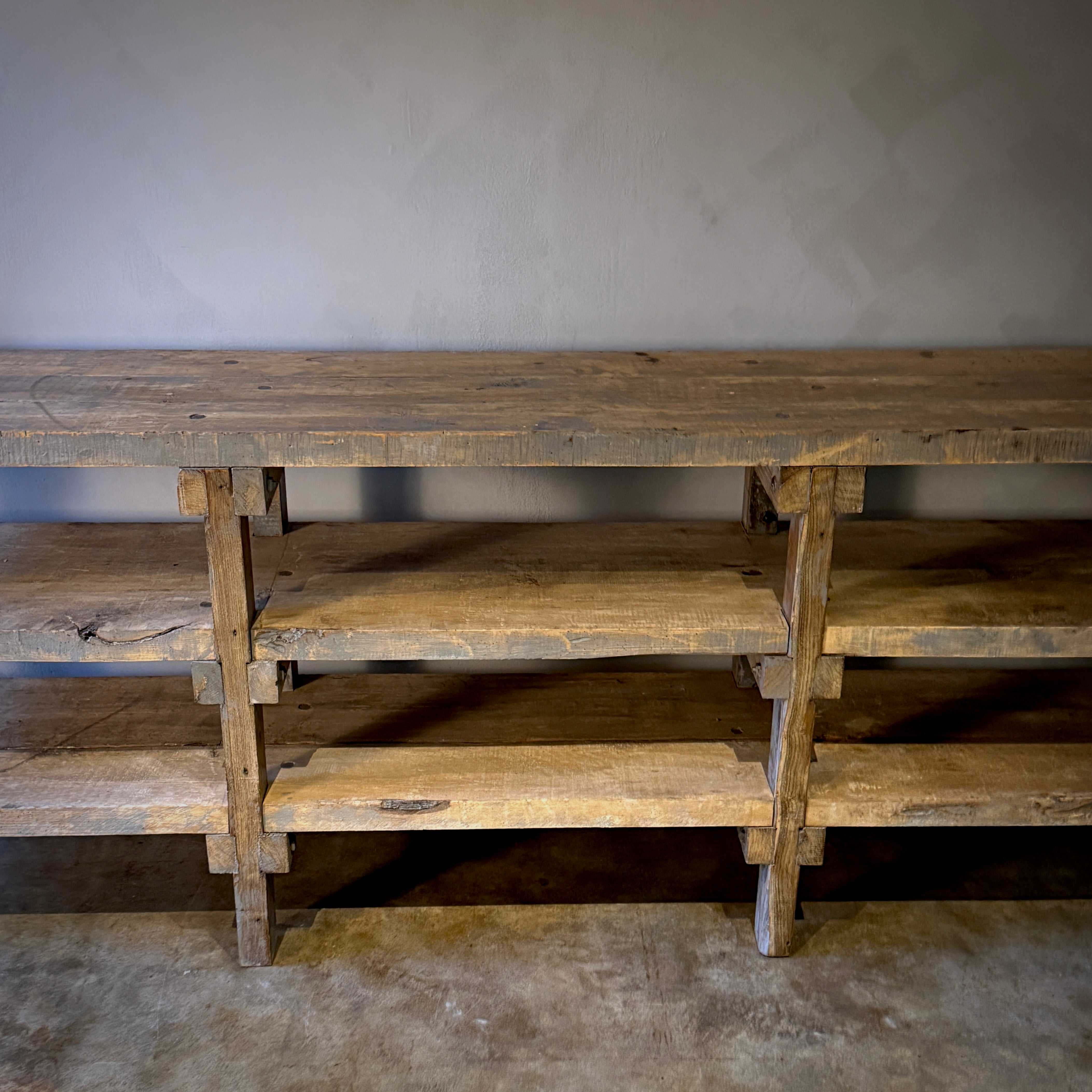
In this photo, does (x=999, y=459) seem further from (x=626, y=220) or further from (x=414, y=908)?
(x=414, y=908)

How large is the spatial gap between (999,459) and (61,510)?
221cm

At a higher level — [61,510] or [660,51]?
[660,51]

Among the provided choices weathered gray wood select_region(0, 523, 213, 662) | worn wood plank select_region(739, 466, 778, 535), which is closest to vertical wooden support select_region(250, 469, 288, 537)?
weathered gray wood select_region(0, 523, 213, 662)

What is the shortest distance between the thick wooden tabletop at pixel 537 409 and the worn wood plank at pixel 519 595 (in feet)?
1.03

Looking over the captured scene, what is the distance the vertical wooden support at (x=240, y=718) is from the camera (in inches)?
83.0

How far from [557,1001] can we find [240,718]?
0.89 m

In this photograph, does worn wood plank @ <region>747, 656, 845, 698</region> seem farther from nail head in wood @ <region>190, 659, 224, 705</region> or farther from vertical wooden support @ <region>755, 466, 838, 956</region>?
nail head in wood @ <region>190, 659, 224, 705</region>

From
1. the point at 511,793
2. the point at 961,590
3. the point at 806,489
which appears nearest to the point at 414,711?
the point at 511,793

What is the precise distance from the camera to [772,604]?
2309 millimetres

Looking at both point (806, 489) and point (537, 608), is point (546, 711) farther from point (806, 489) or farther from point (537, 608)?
point (806, 489)

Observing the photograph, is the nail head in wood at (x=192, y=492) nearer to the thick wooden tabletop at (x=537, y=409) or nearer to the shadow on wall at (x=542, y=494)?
the thick wooden tabletop at (x=537, y=409)

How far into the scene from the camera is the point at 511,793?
93.7 inches

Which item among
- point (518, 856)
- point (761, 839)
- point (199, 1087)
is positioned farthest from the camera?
point (518, 856)

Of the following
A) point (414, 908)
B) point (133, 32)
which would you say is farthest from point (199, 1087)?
point (133, 32)
